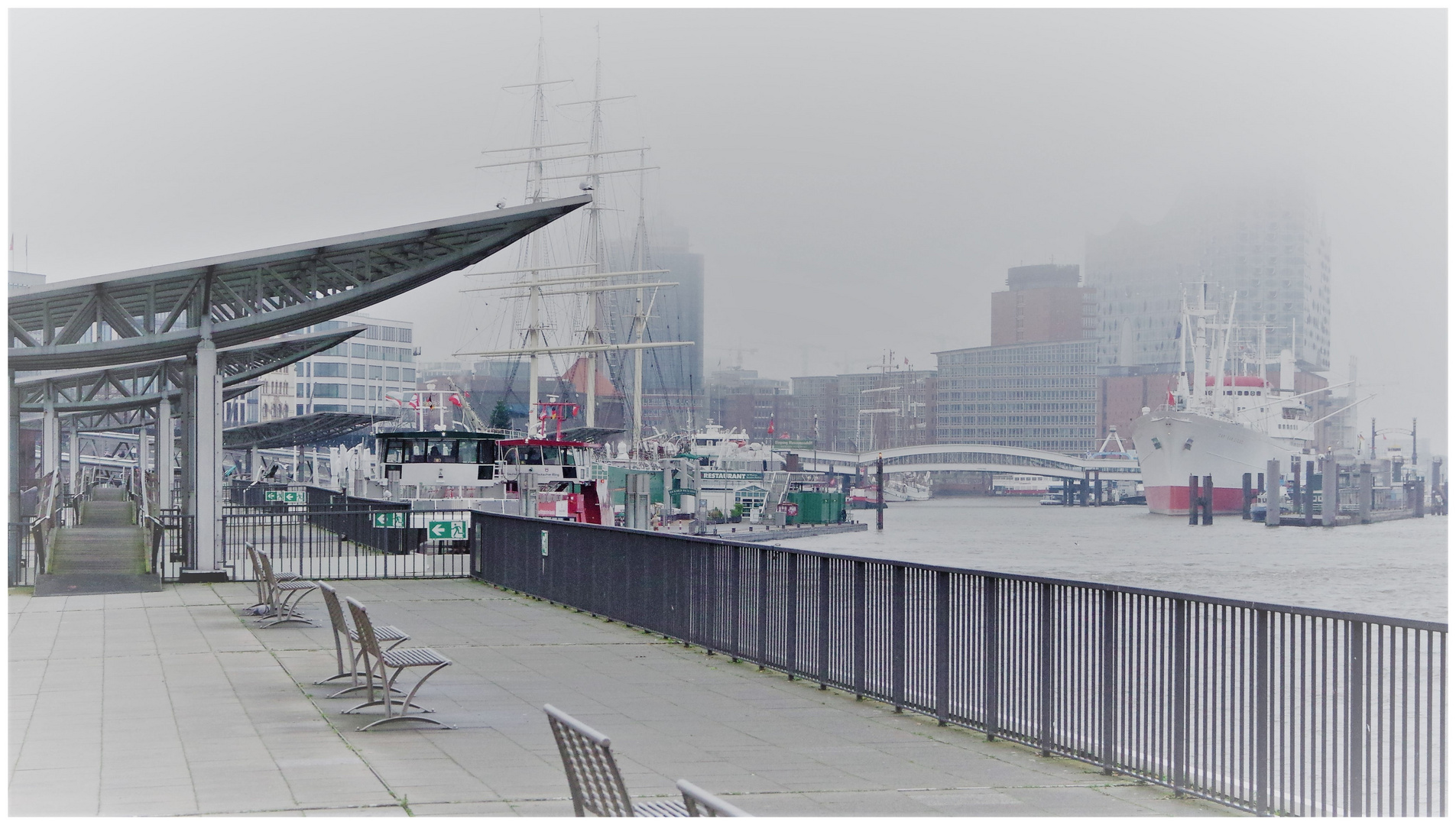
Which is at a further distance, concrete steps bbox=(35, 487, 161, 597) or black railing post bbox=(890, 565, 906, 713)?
concrete steps bbox=(35, 487, 161, 597)

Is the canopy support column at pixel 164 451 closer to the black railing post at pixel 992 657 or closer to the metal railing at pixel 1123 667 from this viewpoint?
the metal railing at pixel 1123 667

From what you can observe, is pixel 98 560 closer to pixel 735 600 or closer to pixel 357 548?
pixel 357 548

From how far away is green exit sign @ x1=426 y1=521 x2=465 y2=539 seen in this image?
24.6 m

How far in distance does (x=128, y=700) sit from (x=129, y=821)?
419 cm

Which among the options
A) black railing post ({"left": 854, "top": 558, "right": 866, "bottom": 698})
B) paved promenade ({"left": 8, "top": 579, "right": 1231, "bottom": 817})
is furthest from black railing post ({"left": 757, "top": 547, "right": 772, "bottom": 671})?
black railing post ({"left": 854, "top": 558, "right": 866, "bottom": 698})

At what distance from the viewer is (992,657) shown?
9.64m

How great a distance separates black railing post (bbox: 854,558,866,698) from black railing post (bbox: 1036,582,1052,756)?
2247mm

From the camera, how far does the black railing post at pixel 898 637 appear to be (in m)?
10.7

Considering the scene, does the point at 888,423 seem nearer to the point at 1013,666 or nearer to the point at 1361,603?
the point at 1361,603

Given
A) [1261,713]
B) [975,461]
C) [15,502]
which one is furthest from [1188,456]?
[1261,713]

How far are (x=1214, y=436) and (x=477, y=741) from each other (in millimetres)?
138764

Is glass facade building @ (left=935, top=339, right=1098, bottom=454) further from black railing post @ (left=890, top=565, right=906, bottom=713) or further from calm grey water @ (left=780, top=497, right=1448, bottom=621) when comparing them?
black railing post @ (left=890, top=565, right=906, bottom=713)

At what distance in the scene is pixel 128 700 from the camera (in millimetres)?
10734

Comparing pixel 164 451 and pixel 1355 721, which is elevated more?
pixel 164 451
